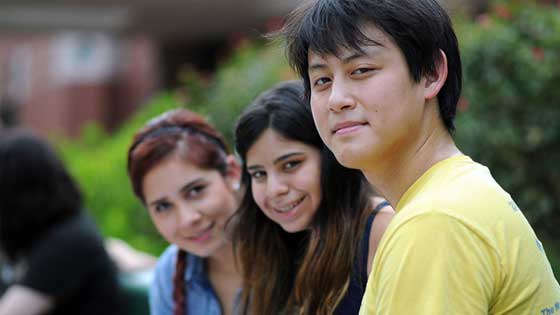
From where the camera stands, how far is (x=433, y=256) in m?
1.37

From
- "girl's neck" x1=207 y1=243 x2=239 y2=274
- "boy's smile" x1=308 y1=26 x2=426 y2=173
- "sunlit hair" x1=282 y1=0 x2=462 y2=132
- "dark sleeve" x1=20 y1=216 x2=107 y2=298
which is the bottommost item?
"dark sleeve" x1=20 y1=216 x2=107 y2=298

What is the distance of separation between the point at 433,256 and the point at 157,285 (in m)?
1.70

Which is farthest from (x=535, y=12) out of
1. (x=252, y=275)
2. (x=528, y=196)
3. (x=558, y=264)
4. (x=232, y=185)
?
(x=252, y=275)

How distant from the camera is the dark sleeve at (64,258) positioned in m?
3.72

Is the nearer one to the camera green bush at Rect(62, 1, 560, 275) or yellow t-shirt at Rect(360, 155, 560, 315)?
yellow t-shirt at Rect(360, 155, 560, 315)

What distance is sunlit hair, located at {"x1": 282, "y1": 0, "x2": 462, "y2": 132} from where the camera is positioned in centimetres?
159

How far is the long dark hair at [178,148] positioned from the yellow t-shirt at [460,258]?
1350 millimetres

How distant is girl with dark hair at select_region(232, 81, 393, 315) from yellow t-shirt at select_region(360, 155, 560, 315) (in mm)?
669

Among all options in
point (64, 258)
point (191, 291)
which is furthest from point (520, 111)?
point (64, 258)

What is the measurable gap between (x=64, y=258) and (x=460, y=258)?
2.77 metres

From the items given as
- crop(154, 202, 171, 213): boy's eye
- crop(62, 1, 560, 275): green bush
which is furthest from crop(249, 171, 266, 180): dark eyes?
crop(62, 1, 560, 275): green bush

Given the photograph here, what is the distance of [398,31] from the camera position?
5.21 feet

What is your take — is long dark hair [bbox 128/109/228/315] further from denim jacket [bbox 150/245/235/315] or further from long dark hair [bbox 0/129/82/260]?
long dark hair [bbox 0/129/82/260]

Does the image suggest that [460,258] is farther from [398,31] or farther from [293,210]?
[293,210]
